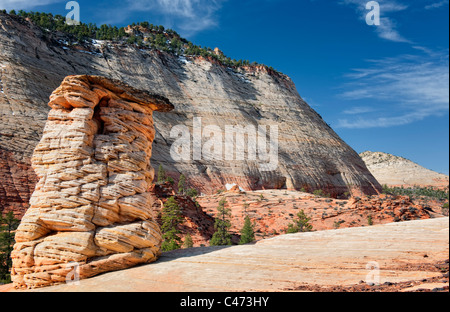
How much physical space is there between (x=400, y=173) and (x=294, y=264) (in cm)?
16280

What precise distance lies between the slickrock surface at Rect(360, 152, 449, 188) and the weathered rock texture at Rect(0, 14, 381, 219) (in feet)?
221

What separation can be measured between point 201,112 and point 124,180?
67.7 meters

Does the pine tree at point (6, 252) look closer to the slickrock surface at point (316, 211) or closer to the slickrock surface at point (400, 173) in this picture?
the slickrock surface at point (316, 211)

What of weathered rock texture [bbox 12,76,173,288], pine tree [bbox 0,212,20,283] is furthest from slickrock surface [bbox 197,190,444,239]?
weathered rock texture [bbox 12,76,173,288]

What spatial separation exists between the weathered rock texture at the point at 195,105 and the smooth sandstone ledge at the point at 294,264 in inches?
1423

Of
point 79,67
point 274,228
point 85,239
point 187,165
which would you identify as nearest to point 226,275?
point 85,239

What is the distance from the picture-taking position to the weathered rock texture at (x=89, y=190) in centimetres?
1253

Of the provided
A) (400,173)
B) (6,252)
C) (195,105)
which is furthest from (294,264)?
(400,173)

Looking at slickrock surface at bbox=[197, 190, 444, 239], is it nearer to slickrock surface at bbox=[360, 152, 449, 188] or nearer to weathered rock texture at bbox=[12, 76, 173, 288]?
weathered rock texture at bbox=[12, 76, 173, 288]

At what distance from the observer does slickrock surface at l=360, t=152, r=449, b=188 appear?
147 m

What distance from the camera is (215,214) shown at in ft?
145

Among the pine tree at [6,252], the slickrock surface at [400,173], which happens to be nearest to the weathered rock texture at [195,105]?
the pine tree at [6,252]

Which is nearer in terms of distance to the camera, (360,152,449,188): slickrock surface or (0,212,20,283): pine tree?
(0,212,20,283): pine tree

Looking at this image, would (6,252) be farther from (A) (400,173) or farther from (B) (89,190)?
(A) (400,173)
